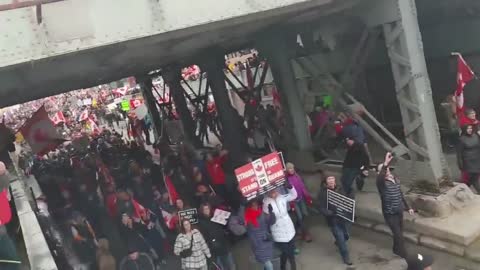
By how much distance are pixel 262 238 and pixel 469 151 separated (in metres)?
4.63

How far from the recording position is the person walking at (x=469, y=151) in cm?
933

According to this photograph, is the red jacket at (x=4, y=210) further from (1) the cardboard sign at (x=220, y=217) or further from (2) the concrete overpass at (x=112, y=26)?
(1) the cardboard sign at (x=220, y=217)

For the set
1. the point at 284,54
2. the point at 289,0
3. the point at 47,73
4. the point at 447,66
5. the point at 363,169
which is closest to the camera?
the point at 289,0

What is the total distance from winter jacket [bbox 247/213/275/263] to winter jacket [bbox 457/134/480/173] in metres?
4.29

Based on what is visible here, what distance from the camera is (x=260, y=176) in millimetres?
8062

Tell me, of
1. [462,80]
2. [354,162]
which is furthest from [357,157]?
[462,80]

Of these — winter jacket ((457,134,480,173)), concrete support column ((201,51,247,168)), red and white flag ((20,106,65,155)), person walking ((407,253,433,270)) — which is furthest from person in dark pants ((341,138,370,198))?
red and white flag ((20,106,65,155))

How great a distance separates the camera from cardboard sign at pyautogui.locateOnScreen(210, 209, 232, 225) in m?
8.28

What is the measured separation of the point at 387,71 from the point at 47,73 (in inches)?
458

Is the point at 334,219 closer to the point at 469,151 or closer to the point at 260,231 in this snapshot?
the point at 260,231

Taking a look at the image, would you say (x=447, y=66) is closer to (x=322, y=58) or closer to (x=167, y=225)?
(x=322, y=58)

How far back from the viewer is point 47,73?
8.28m

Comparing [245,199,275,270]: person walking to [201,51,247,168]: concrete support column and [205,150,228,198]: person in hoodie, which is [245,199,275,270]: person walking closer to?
[205,150,228,198]: person in hoodie

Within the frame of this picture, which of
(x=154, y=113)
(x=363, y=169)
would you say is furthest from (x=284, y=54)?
(x=154, y=113)
